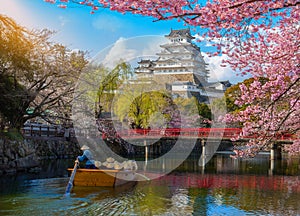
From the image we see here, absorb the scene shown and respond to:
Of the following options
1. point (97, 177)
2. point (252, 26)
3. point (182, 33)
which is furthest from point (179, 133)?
point (182, 33)

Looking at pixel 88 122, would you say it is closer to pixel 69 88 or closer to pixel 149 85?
pixel 69 88

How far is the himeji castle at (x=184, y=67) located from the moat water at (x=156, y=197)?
3003 centimetres

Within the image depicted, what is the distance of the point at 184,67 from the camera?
49.5 meters

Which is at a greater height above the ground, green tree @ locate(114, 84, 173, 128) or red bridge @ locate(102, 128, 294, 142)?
green tree @ locate(114, 84, 173, 128)

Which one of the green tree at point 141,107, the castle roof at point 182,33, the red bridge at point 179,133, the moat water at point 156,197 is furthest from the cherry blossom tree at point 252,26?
the castle roof at point 182,33

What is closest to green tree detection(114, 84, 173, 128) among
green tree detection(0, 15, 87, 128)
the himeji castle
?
green tree detection(0, 15, 87, 128)

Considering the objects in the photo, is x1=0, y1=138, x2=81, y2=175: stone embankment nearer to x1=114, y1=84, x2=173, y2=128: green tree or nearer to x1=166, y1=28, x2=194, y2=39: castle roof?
x1=114, y1=84, x2=173, y2=128: green tree

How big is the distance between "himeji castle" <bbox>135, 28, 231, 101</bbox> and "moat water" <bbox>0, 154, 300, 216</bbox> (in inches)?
1182

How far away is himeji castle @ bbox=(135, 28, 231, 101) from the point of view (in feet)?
150

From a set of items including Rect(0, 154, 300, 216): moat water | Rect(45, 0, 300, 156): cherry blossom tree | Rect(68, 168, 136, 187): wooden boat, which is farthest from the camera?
Rect(68, 168, 136, 187): wooden boat

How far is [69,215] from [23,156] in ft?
28.6

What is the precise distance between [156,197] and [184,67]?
3966 cm

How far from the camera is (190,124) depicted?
32.7 metres

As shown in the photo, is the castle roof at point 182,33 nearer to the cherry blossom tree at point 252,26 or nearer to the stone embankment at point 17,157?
the stone embankment at point 17,157
